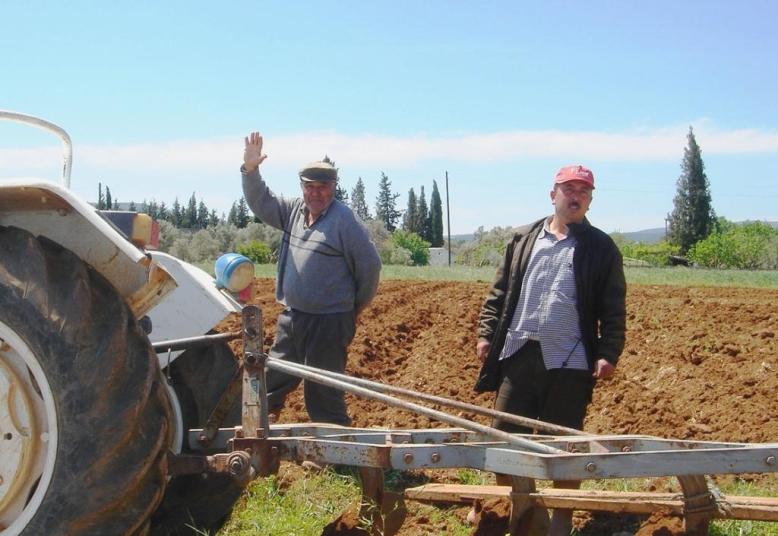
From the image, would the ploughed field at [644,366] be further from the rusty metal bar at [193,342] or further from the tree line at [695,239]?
the tree line at [695,239]

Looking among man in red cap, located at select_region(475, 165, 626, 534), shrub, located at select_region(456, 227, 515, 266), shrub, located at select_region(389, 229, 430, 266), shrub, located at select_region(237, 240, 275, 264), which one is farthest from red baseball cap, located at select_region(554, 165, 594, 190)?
shrub, located at select_region(389, 229, 430, 266)

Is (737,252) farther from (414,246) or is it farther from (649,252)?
(414,246)

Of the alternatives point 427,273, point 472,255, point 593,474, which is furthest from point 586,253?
point 472,255

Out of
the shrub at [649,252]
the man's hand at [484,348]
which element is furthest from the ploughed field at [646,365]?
the shrub at [649,252]

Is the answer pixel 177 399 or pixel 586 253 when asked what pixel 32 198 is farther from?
pixel 586 253

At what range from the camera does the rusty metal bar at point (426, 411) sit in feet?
9.23

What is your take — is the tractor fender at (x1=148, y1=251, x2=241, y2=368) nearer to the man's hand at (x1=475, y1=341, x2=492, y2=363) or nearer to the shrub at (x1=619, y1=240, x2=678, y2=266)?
the man's hand at (x1=475, y1=341, x2=492, y2=363)

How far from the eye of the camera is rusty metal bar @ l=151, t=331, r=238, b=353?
3369 mm

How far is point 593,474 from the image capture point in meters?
2.61

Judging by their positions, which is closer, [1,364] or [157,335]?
[1,364]

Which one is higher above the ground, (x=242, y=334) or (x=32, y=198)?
(x=32, y=198)

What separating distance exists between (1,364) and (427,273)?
1844cm

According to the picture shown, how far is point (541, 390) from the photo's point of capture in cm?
425

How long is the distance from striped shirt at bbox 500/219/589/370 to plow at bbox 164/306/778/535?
0.87 meters
